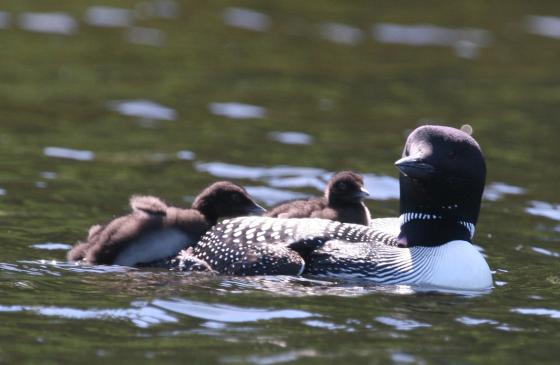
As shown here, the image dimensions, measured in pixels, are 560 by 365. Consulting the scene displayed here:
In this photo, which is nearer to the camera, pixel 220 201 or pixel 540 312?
pixel 540 312

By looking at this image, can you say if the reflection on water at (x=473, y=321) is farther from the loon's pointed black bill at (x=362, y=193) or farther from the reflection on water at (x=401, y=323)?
the loon's pointed black bill at (x=362, y=193)

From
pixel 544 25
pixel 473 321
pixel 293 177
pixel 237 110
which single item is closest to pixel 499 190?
pixel 293 177

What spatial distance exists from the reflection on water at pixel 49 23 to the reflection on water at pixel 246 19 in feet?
6.15

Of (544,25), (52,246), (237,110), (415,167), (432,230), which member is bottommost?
(52,246)

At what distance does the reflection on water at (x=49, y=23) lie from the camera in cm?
1424

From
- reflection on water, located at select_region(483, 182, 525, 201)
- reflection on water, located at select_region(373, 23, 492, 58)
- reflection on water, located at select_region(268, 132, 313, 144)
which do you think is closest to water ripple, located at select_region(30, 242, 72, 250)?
reflection on water, located at select_region(483, 182, 525, 201)

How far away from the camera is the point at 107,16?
49.9 ft

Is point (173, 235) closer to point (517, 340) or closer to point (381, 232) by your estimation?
point (381, 232)

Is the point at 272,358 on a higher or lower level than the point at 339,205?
lower

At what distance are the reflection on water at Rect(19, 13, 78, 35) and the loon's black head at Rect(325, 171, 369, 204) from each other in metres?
7.42

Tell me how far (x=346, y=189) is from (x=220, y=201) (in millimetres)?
825

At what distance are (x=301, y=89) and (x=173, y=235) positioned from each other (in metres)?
6.12

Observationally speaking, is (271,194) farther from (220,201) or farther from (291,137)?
(220,201)

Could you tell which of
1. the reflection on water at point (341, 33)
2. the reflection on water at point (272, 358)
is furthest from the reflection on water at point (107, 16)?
the reflection on water at point (272, 358)
